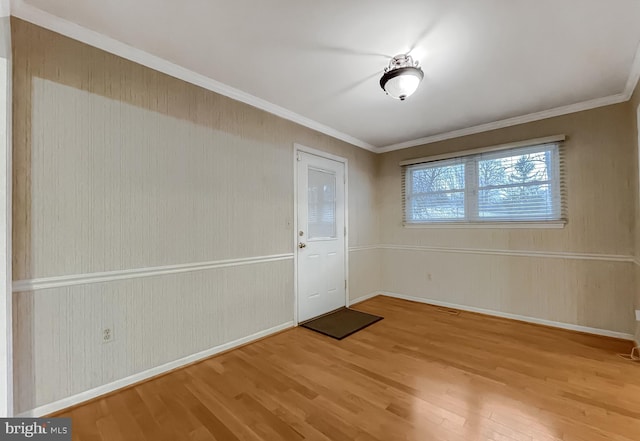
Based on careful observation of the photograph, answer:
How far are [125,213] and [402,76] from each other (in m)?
2.42

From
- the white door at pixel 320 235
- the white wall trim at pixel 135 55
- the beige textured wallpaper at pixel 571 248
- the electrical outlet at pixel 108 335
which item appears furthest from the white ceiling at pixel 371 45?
the electrical outlet at pixel 108 335

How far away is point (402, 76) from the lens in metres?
2.11

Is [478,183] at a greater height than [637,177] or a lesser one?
greater

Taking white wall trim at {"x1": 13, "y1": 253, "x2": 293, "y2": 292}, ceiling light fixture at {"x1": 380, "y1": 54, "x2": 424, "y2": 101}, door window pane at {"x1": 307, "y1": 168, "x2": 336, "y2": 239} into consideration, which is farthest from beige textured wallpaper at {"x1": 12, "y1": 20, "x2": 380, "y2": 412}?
ceiling light fixture at {"x1": 380, "y1": 54, "x2": 424, "y2": 101}

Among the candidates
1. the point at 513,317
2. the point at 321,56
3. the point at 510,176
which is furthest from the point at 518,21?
the point at 513,317

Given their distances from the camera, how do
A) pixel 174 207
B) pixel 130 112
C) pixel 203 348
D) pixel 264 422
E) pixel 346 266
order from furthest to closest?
pixel 346 266
pixel 203 348
pixel 174 207
pixel 130 112
pixel 264 422

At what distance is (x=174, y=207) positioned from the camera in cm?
234

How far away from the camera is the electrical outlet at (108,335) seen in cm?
197

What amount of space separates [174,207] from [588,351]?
4107 millimetres

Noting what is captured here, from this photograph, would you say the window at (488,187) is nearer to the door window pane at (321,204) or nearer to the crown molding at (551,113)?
the crown molding at (551,113)

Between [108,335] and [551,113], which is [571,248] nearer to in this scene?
[551,113]

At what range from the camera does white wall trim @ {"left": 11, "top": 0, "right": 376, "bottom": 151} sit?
172cm

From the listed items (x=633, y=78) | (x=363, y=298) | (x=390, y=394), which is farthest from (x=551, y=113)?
(x=390, y=394)

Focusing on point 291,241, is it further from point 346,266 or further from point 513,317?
point 513,317
